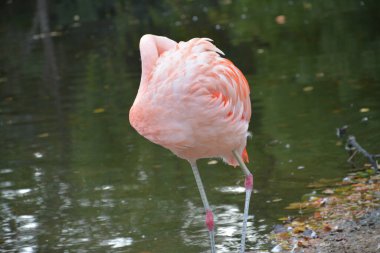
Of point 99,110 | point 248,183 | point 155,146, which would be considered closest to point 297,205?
point 248,183

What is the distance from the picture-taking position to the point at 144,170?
6695 millimetres

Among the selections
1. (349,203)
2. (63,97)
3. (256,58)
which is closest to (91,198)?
(349,203)

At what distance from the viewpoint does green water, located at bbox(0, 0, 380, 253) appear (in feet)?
17.8

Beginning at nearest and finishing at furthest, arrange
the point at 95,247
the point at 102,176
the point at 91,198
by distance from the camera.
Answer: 1. the point at 95,247
2. the point at 91,198
3. the point at 102,176

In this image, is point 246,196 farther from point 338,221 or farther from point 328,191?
point 328,191

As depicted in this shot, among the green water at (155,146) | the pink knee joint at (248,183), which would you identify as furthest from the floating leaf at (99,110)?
the pink knee joint at (248,183)

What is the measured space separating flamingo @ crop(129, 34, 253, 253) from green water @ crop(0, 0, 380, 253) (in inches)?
41.3

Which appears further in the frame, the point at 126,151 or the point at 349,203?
the point at 126,151

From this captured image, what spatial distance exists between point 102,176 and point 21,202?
2.56 ft

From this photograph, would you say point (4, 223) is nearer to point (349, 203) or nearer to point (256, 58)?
point (349, 203)

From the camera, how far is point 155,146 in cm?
743

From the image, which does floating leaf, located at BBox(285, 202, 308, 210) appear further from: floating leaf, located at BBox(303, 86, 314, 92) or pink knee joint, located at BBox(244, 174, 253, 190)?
floating leaf, located at BBox(303, 86, 314, 92)

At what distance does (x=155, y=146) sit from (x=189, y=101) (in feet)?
12.0

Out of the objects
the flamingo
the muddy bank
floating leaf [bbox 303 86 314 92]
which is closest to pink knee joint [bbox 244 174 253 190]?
the flamingo
